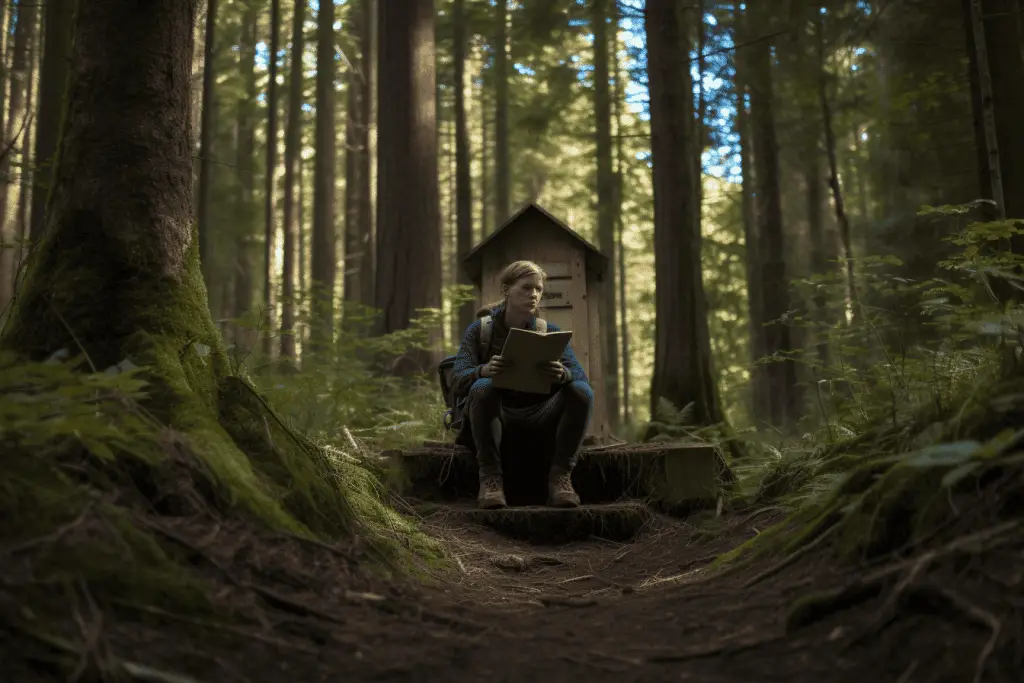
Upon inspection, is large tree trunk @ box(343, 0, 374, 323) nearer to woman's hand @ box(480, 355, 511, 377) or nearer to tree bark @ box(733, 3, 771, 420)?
A: tree bark @ box(733, 3, 771, 420)

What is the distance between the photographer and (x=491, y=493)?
5562 mm

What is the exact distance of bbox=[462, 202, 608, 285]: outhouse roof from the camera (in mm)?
7910

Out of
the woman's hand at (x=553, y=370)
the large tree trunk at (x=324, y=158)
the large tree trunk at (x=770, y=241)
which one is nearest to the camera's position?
the woman's hand at (x=553, y=370)

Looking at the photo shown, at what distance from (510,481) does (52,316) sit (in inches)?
148

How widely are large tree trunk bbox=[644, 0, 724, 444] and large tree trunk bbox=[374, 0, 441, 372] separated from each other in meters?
3.12

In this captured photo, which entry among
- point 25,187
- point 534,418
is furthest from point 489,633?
point 25,187

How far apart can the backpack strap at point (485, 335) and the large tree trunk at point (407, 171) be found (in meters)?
4.83

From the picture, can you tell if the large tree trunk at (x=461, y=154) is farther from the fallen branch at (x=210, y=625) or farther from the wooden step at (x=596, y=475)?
the fallen branch at (x=210, y=625)

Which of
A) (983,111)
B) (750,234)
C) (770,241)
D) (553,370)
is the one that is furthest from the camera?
(750,234)

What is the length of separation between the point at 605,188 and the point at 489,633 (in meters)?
14.8

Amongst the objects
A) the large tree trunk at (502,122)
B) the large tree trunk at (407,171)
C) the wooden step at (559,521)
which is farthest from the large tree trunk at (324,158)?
the wooden step at (559,521)

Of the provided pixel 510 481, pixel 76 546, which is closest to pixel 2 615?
pixel 76 546

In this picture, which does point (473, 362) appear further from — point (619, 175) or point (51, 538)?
point (619, 175)

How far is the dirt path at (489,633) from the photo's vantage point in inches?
79.7
